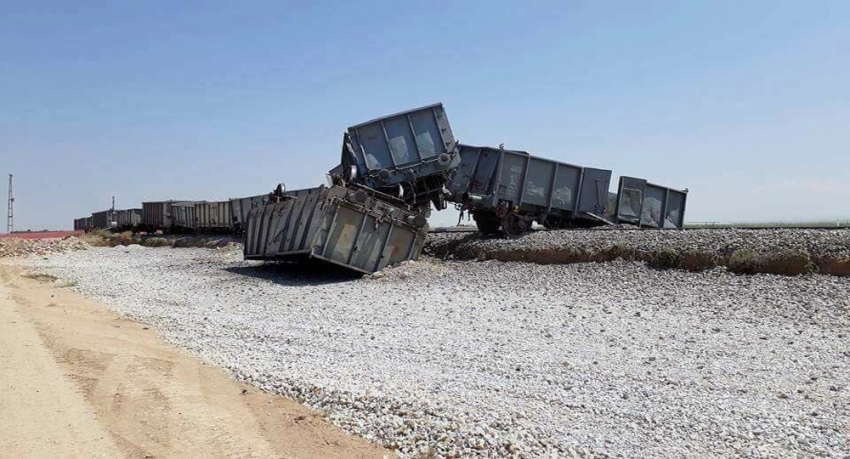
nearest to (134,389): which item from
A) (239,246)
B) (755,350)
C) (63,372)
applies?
(63,372)

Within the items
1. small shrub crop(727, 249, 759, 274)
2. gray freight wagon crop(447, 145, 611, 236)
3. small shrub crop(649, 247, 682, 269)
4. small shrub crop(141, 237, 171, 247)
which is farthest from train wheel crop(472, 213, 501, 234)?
small shrub crop(141, 237, 171, 247)

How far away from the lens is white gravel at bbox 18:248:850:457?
5531 mm

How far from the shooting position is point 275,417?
5965 mm

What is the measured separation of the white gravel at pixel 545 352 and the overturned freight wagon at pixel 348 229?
27.6 inches

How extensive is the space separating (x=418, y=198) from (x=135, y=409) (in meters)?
13.9

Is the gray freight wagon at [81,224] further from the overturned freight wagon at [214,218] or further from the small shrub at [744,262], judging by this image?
the small shrub at [744,262]

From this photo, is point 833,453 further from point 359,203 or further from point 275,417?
point 359,203

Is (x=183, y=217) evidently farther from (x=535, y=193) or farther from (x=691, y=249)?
(x=691, y=249)

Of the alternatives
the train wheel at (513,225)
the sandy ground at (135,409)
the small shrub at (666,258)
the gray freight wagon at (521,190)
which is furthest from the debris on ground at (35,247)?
the small shrub at (666,258)

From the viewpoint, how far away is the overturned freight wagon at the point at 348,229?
15.9 m

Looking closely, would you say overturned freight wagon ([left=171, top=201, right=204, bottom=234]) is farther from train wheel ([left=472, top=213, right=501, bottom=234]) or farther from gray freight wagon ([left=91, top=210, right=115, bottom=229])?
train wheel ([left=472, top=213, right=501, bottom=234])

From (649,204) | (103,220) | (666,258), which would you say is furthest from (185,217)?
(666,258)

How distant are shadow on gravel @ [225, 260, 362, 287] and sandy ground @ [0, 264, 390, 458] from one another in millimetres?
7431

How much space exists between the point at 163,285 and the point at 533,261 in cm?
1050
